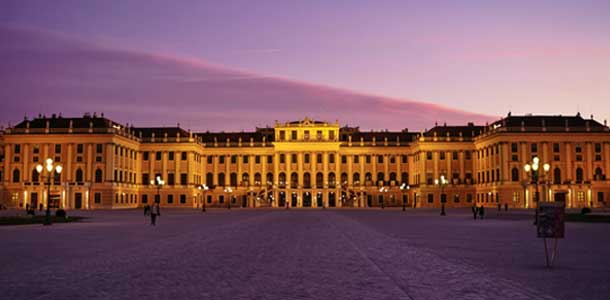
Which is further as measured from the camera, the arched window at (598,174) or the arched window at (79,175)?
the arched window at (79,175)

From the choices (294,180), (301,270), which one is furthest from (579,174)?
(301,270)

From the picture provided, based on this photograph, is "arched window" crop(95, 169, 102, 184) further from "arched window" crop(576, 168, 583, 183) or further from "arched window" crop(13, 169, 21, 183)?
"arched window" crop(576, 168, 583, 183)

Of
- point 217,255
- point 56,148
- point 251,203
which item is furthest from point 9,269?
point 251,203

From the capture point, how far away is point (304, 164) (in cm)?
12238

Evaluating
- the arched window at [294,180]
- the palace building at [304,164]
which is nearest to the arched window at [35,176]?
the palace building at [304,164]

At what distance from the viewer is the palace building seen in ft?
311

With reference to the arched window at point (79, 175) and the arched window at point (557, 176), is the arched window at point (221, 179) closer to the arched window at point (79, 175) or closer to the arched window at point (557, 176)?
the arched window at point (79, 175)

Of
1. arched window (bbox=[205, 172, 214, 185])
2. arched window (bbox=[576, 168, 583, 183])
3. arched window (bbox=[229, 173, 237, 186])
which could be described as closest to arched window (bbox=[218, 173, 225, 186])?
arched window (bbox=[205, 172, 214, 185])

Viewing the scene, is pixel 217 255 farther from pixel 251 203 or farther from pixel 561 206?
pixel 251 203

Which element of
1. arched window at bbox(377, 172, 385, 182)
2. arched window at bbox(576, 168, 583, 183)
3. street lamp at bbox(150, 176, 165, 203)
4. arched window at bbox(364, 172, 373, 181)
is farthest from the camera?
arched window at bbox(364, 172, 373, 181)

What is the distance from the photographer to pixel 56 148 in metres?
96.4

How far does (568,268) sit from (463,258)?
3223mm

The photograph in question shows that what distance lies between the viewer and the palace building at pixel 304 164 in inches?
3730

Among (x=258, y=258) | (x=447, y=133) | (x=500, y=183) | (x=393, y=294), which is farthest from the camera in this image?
(x=447, y=133)
